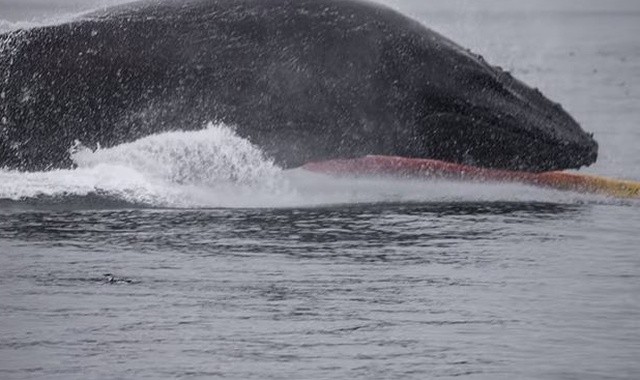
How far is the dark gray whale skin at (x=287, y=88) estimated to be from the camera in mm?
14305

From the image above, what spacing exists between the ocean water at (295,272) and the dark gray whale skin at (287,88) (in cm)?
31

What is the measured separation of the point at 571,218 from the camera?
13984 mm

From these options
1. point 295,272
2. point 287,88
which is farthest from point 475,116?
point 295,272

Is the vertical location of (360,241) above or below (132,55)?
below

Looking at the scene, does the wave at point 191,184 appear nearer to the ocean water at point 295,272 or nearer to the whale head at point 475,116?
the ocean water at point 295,272

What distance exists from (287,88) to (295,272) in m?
2.76

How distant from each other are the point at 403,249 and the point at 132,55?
3200 mm

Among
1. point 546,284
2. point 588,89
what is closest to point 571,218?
point 546,284

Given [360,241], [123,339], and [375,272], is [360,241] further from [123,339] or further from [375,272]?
[123,339]

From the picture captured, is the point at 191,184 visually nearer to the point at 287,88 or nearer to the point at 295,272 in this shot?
the point at 287,88

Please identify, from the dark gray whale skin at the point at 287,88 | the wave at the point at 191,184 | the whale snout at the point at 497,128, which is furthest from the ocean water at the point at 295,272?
the whale snout at the point at 497,128

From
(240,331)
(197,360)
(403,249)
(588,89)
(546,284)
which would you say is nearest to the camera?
(197,360)

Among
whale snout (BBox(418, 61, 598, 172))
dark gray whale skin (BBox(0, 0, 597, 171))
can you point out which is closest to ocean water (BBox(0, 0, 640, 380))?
dark gray whale skin (BBox(0, 0, 597, 171))

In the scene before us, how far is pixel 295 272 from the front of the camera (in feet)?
39.3
